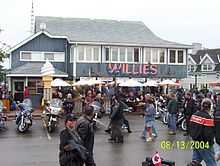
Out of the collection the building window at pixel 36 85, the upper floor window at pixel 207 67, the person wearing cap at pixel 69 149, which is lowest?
the building window at pixel 36 85

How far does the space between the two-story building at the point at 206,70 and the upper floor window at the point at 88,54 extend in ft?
71.9

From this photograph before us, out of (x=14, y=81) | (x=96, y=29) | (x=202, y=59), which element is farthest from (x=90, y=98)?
(x=202, y=59)

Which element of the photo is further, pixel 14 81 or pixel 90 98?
pixel 14 81

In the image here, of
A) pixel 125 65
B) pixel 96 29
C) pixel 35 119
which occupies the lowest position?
pixel 35 119

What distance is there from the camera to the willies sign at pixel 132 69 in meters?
39.8

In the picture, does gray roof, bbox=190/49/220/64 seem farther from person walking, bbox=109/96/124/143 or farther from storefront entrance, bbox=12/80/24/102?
person walking, bbox=109/96/124/143

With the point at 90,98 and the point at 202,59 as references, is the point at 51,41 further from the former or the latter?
the point at 202,59

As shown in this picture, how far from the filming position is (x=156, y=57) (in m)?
41.5

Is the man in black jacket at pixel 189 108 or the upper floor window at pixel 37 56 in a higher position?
the upper floor window at pixel 37 56

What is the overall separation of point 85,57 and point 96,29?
4776 mm

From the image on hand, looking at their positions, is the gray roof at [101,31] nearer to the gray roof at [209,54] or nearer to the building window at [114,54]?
the building window at [114,54]

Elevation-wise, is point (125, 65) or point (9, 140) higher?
point (125, 65)

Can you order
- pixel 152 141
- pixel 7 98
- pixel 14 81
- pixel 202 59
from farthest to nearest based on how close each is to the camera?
pixel 202 59 < pixel 14 81 < pixel 7 98 < pixel 152 141

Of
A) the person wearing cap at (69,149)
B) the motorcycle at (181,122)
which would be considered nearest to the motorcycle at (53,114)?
the motorcycle at (181,122)
